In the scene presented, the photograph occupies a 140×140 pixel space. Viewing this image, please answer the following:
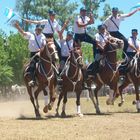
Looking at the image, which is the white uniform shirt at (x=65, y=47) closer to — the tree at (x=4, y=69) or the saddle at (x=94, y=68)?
the saddle at (x=94, y=68)

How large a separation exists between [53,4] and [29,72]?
6445cm

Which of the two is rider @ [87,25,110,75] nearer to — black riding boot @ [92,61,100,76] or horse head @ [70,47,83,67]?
black riding boot @ [92,61,100,76]

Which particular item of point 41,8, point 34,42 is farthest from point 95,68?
point 41,8

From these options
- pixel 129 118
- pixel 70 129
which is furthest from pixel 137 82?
pixel 70 129

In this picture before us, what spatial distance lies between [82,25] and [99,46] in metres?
1.15

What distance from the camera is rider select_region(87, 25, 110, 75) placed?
21942 mm

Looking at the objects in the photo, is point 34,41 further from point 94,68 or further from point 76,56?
point 94,68

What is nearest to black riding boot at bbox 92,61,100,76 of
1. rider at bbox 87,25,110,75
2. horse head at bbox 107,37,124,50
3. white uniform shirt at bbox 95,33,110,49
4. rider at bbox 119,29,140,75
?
rider at bbox 87,25,110,75

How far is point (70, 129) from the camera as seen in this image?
52.1 ft

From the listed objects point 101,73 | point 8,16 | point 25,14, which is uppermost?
point 25,14

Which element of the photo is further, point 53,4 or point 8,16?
point 53,4

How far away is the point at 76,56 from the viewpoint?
67.5 feet

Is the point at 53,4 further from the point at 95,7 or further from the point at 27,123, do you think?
the point at 27,123

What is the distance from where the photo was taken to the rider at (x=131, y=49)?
911 inches
